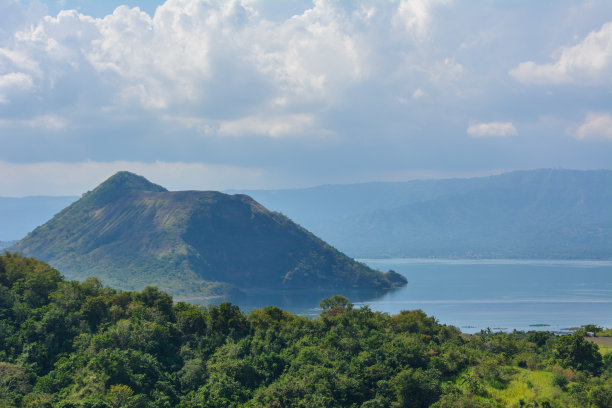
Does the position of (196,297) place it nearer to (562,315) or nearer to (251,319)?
(562,315)

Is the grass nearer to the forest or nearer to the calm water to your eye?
the forest

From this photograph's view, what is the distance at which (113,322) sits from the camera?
174ft

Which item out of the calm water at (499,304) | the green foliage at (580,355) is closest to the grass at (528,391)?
the green foliage at (580,355)

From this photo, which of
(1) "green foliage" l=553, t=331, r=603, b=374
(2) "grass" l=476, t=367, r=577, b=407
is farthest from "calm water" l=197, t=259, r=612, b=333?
(2) "grass" l=476, t=367, r=577, b=407

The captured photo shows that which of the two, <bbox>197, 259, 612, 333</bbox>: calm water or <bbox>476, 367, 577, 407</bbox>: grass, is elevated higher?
<bbox>197, 259, 612, 333</bbox>: calm water

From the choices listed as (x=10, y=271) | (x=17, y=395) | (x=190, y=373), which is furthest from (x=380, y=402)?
(x=10, y=271)

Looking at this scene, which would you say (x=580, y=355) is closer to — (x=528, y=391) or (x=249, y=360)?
(x=528, y=391)

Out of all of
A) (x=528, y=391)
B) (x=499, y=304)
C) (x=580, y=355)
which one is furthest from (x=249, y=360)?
(x=499, y=304)

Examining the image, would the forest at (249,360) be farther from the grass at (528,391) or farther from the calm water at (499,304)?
the calm water at (499,304)

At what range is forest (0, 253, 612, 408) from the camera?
38562 mm

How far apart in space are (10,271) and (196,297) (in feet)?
409

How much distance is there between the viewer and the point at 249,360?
46281 mm

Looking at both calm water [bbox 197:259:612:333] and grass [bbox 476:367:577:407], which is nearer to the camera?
grass [bbox 476:367:577:407]

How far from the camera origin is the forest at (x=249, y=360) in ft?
127
